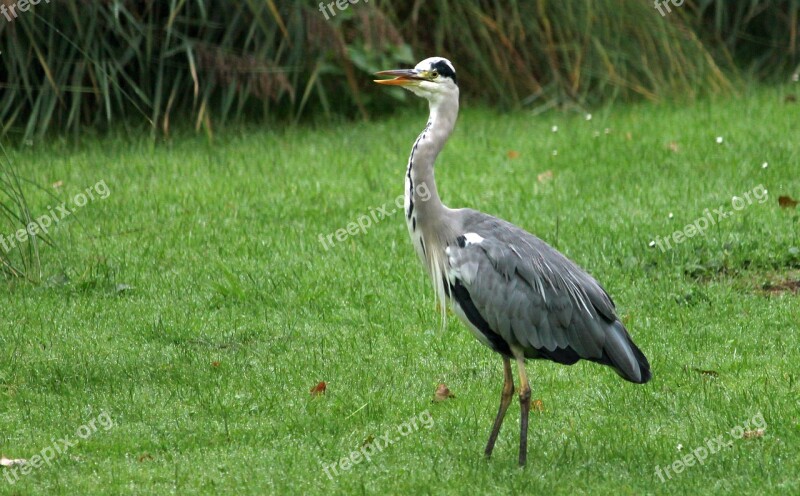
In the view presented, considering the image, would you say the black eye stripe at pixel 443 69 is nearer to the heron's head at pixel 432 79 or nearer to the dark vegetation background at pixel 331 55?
the heron's head at pixel 432 79

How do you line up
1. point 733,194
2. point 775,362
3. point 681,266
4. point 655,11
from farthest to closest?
point 655,11 < point 733,194 < point 681,266 < point 775,362

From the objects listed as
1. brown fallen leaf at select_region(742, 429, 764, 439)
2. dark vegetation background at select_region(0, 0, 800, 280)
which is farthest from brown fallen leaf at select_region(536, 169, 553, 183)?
brown fallen leaf at select_region(742, 429, 764, 439)

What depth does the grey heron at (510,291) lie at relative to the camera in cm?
561

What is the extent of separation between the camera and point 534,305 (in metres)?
5.67

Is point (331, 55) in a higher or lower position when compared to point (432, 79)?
lower

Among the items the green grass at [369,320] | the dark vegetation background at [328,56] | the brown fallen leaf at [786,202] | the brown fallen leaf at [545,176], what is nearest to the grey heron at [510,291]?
the green grass at [369,320]

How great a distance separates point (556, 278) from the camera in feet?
18.8

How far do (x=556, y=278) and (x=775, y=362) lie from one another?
66.2 inches

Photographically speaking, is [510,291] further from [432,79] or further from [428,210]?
[432,79]

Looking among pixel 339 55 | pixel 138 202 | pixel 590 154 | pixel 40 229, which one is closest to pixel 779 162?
pixel 590 154

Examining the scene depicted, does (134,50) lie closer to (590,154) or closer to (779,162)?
(590,154)

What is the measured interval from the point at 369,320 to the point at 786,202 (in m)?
3.61

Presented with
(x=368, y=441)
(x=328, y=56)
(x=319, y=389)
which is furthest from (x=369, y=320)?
(x=328, y=56)

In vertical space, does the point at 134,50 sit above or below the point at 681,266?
above
